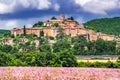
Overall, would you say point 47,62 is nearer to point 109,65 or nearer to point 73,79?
point 109,65

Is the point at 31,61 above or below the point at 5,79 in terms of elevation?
below

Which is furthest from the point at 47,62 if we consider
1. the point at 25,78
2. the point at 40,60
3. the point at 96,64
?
the point at 25,78

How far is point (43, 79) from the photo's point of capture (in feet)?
37.8

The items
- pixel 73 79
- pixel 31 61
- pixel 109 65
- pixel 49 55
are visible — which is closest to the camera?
pixel 73 79

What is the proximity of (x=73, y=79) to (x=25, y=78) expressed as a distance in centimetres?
146

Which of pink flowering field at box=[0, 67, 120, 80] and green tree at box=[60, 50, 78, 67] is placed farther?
green tree at box=[60, 50, 78, 67]

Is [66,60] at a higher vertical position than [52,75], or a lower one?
lower

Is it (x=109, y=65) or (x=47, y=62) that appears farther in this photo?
(x=47, y=62)

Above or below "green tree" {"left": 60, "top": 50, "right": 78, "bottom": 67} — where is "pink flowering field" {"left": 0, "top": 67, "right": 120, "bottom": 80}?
above

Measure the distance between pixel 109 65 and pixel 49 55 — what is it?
721 inches

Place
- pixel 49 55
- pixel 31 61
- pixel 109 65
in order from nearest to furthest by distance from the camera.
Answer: pixel 109 65
pixel 31 61
pixel 49 55

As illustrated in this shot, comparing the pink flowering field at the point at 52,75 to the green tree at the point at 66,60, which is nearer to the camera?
the pink flowering field at the point at 52,75

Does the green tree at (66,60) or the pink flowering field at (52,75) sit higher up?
the pink flowering field at (52,75)

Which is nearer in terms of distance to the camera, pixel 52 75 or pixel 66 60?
pixel 52 75
